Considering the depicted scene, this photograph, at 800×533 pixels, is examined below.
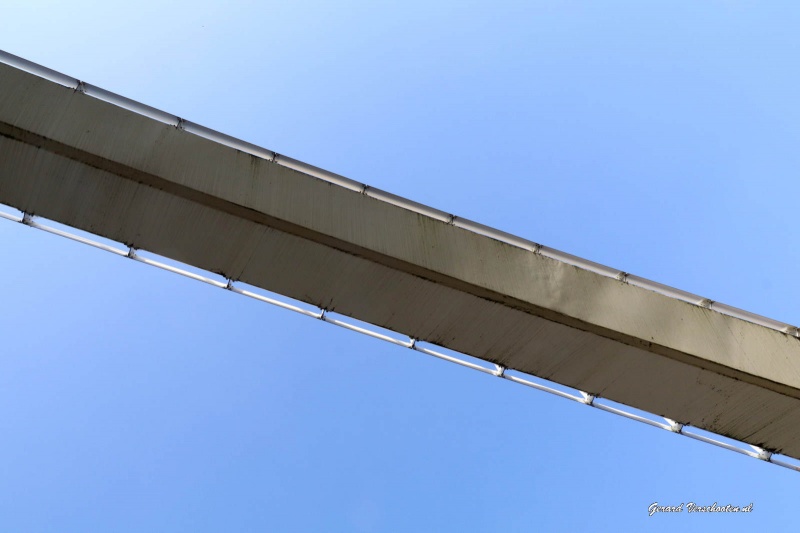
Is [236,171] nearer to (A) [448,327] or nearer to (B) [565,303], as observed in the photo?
(A) [448,327]

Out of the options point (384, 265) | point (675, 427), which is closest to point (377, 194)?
point (384, 265)

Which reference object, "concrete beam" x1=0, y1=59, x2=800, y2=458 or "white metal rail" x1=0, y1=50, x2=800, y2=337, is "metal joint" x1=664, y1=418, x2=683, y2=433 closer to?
"concrete beam" x1=0, y1=59, x2=800, y2=458

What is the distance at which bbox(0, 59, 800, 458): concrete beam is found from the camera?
17.6 ft

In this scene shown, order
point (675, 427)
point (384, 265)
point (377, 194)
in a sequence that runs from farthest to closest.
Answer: point (675, 427) < point (377, 194) < point (384, 265)

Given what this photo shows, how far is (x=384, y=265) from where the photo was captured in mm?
5625

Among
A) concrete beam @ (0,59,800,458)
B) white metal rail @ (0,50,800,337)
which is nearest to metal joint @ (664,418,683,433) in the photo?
concrete beam @ (0,59,800,458)

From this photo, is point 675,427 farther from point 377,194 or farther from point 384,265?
point 377,194

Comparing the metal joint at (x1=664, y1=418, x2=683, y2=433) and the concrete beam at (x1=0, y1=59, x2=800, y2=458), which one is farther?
the metal joint at (x1=664, y1=418, x2=683, y2=433)

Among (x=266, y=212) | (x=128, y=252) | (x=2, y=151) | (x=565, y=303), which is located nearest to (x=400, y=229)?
(x=266, y=212)

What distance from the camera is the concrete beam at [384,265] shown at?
17.6 ft

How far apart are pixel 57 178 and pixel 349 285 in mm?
2317

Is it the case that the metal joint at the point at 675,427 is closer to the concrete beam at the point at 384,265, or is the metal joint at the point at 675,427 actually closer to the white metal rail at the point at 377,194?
the concrete beam at the point at 384,265

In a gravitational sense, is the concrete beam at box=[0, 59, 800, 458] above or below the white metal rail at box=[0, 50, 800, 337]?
below

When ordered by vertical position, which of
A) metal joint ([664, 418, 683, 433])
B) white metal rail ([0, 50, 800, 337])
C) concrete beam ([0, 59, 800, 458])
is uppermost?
white metal rail ([0, 50, 800, 337])
